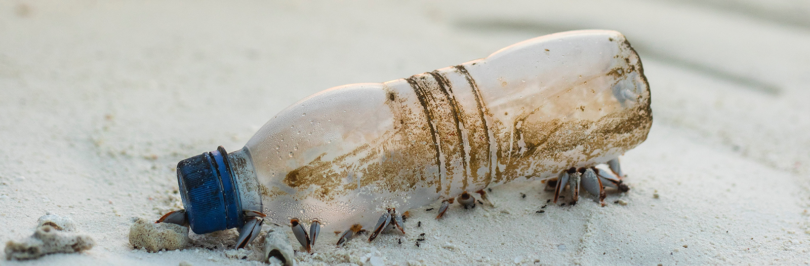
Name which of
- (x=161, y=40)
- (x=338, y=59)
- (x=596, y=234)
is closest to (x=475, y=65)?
(x=596, y=234)

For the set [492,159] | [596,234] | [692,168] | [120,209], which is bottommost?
[692,168]

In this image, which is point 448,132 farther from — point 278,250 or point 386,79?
point 386,79

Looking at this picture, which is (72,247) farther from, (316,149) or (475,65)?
(475,65)

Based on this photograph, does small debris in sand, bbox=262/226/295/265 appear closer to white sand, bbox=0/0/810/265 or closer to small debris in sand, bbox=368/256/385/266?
white sand, bbox=0/0/810/265

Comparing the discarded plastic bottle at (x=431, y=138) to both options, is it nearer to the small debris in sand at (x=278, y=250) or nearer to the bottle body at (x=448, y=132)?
the bottle body at (x=448, y=132)

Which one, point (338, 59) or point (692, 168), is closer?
point (692, 168)

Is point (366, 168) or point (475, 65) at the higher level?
point (475, 65)
